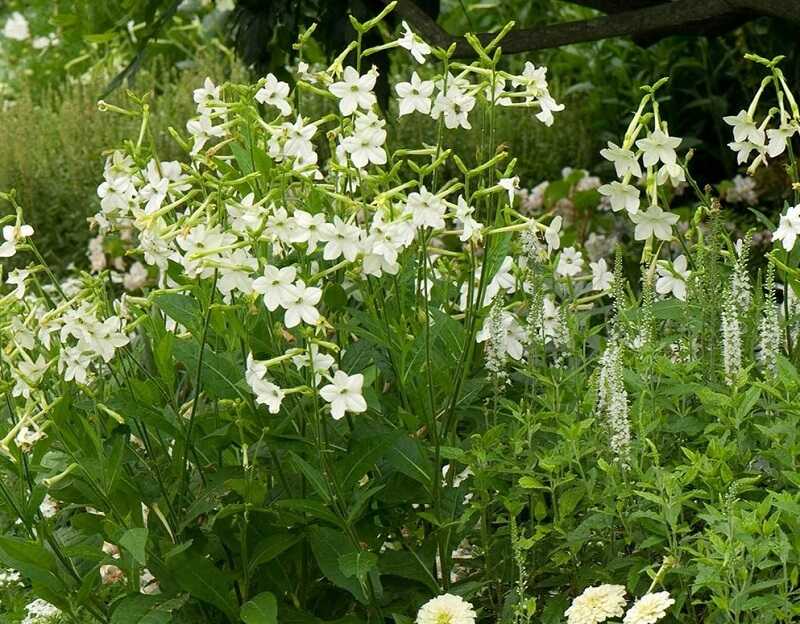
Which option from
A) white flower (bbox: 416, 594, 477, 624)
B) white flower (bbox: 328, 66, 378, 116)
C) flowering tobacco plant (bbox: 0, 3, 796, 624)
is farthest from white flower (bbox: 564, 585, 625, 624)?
white flower (bbox: 328, 66, 378, 116)

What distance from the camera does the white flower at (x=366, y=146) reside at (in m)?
2.13

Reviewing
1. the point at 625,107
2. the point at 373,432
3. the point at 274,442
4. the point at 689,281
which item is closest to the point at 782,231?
the point at 689,281

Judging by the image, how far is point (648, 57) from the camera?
19.5 ft

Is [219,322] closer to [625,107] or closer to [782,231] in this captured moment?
[782,231]

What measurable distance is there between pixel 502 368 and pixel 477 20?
15.4 ft

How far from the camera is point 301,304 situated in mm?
1977

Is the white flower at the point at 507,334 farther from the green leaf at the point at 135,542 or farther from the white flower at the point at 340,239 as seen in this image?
the green leaf at the point at 135,542

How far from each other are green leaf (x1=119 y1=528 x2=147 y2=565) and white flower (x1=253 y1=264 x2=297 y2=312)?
0.42 meters

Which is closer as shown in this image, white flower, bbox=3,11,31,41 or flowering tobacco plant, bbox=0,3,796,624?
flowering tobacco plant, bbox=0,3,796,624

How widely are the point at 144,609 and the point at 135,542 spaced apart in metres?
0.20

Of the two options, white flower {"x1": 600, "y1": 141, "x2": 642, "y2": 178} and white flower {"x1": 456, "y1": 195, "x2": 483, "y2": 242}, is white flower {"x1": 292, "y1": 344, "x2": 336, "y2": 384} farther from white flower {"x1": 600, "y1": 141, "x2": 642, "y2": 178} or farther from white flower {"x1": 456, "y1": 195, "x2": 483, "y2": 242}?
white flower {"x1": 600, "y1": 141, "x2": 642, "y2": 178}

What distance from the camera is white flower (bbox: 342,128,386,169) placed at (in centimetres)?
213

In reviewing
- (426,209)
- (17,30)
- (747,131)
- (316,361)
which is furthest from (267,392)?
(17,30)

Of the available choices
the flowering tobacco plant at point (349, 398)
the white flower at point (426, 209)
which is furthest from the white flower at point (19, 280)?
the white flower at point (426, 209)
